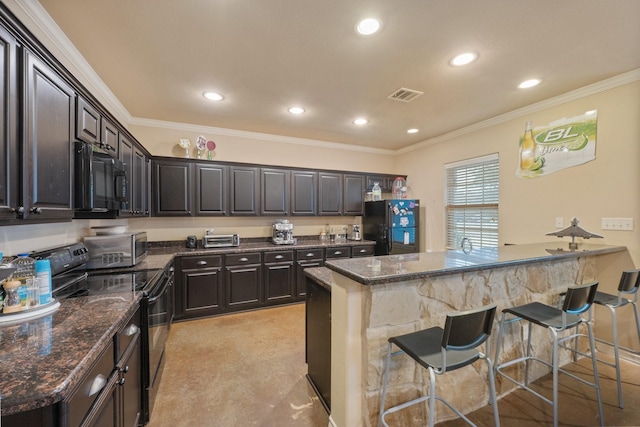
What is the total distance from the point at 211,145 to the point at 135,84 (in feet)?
4.36

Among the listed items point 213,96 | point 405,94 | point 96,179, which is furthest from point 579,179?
point 96,179

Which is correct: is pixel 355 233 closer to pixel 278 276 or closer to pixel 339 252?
pixel 339 252

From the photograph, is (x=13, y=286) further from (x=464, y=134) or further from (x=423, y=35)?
(x=464, y=134)

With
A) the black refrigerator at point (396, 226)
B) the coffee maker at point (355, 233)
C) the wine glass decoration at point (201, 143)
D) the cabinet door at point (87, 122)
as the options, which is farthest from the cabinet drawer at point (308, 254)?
the cabinet door at point (87, 122)

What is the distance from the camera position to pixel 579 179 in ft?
8.96

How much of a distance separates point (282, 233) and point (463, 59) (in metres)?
3.12

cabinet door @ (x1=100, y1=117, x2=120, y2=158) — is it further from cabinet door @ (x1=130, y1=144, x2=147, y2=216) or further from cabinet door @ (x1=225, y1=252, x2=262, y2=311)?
cabinet door @ (x1=225, y1=252, x2=262, y2=311)

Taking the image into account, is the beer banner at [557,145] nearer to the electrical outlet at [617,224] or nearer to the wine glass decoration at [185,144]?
the electrical outlet at [617,224]

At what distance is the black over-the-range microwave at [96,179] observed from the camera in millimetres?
1650

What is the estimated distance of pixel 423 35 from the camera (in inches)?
74.8

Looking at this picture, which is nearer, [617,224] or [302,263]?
[617,224]

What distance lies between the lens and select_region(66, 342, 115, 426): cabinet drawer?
0.87 meters

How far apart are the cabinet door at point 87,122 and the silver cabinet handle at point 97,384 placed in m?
1.45

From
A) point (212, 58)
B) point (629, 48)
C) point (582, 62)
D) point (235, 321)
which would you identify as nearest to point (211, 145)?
point (212, 58)
